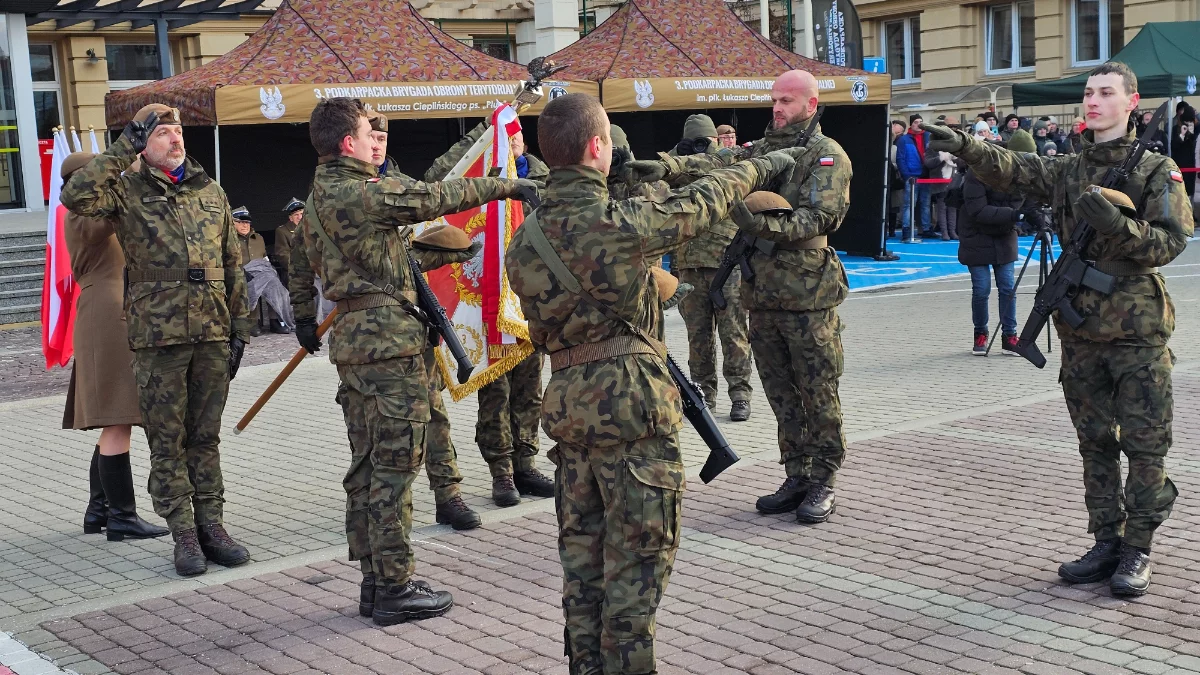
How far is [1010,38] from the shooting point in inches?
1325

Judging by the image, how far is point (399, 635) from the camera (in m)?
5.30

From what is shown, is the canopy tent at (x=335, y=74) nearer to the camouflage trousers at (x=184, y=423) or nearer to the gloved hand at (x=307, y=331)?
the camouflage trousers at (x=184, y=423)

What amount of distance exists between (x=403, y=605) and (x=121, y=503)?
2258 mm

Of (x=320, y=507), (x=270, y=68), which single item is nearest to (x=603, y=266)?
(x=320, y=507)

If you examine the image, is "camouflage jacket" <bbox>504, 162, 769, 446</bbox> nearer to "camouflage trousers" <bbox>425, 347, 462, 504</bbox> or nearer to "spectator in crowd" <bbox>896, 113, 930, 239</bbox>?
"camouflage trousers" <bbox>425, 347, 462, 504</bbox>

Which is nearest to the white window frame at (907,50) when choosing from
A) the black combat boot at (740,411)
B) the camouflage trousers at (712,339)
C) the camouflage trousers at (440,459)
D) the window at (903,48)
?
the window at (903,48)

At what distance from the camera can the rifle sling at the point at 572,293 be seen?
13.2 ft

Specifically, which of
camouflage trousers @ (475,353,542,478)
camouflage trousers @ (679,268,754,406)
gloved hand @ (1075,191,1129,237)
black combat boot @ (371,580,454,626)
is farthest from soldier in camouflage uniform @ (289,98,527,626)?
camouflage trousers @ (679,268,754,406)

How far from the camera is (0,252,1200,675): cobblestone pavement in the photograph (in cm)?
497

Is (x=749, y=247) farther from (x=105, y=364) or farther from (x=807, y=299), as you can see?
(x=105, y=364)

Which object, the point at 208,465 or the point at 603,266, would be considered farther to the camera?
the point at 208,465

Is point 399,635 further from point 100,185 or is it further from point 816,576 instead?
point 100,185

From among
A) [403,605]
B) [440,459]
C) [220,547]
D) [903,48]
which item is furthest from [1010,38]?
[403,605]

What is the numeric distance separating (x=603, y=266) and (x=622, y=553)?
0.88m
